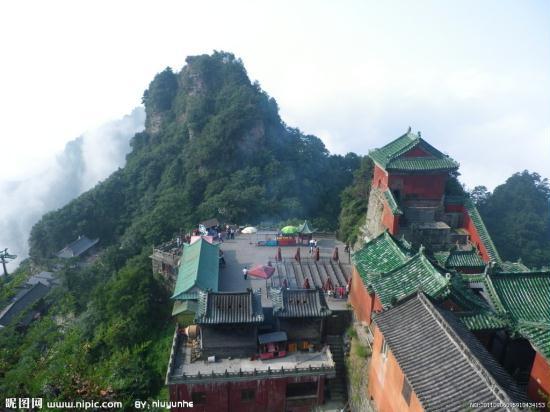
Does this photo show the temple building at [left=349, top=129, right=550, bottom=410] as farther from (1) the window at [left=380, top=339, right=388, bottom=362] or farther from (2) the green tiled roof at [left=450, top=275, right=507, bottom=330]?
(1) the window at [left=380, top=339, right=388, bottom=362]

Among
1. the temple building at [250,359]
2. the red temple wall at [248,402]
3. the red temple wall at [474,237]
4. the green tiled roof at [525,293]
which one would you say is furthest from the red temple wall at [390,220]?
the red temple wall at [248,402]

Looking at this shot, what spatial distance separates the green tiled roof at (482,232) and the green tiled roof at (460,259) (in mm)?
1838

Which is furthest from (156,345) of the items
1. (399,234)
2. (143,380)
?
(399,234)

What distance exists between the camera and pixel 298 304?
21188mm

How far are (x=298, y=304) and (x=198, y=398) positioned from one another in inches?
245

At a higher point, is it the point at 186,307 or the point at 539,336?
the point at 186,307

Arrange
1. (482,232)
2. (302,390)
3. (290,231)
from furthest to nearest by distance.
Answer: (290,231) → (482,232) → (302,390)

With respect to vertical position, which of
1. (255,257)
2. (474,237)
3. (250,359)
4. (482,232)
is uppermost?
(255,257)

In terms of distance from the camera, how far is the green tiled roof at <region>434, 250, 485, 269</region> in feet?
84.4

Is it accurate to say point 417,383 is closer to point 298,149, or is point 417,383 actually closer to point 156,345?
point 156,345

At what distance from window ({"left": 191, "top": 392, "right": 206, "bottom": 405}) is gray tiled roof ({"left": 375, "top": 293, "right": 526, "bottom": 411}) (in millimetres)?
8874

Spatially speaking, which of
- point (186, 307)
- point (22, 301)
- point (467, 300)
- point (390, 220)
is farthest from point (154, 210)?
point (467, 300)

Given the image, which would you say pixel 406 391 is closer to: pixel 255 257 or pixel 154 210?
pixel 255 257

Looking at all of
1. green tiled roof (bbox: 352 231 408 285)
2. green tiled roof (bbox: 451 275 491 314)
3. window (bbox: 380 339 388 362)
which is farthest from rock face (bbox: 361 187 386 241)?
window (bbox: 380 339 388 362)
